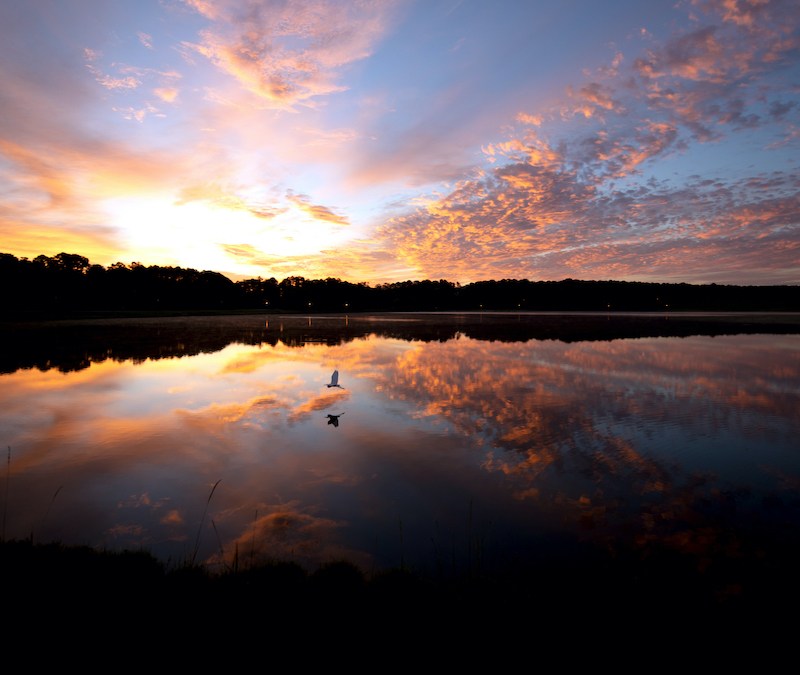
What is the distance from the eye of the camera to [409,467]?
441 inches

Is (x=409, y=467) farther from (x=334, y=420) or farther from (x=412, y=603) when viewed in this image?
(x=412, y=603)

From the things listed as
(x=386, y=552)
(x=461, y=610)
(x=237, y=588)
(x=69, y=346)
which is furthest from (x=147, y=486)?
(x=69, y=346)

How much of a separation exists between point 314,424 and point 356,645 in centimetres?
1041

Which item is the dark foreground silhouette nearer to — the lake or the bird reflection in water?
the lake

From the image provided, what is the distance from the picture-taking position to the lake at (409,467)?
296 inches

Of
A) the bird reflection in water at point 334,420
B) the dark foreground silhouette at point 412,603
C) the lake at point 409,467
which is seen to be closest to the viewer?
the dark foreground silhouette at point 412,603

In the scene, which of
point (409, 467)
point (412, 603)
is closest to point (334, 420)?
point (409, 467)

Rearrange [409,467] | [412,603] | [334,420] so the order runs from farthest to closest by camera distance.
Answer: [334,420] < [409,467] < [412,603]

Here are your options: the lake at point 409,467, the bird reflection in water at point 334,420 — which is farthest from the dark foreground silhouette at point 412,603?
the bird reflection in water at point 334,420

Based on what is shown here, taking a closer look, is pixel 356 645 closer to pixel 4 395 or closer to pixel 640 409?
pixel 640 409

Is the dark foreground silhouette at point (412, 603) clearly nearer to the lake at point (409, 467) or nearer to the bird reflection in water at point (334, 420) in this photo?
the lake at point (409, 467)

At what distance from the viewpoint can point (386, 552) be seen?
7238 millimetres

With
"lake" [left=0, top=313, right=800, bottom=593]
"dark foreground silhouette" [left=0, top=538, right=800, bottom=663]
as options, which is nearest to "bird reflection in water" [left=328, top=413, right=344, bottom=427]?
"lake" [left=0, top=313, right=800, bottom=593]

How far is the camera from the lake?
752cm
